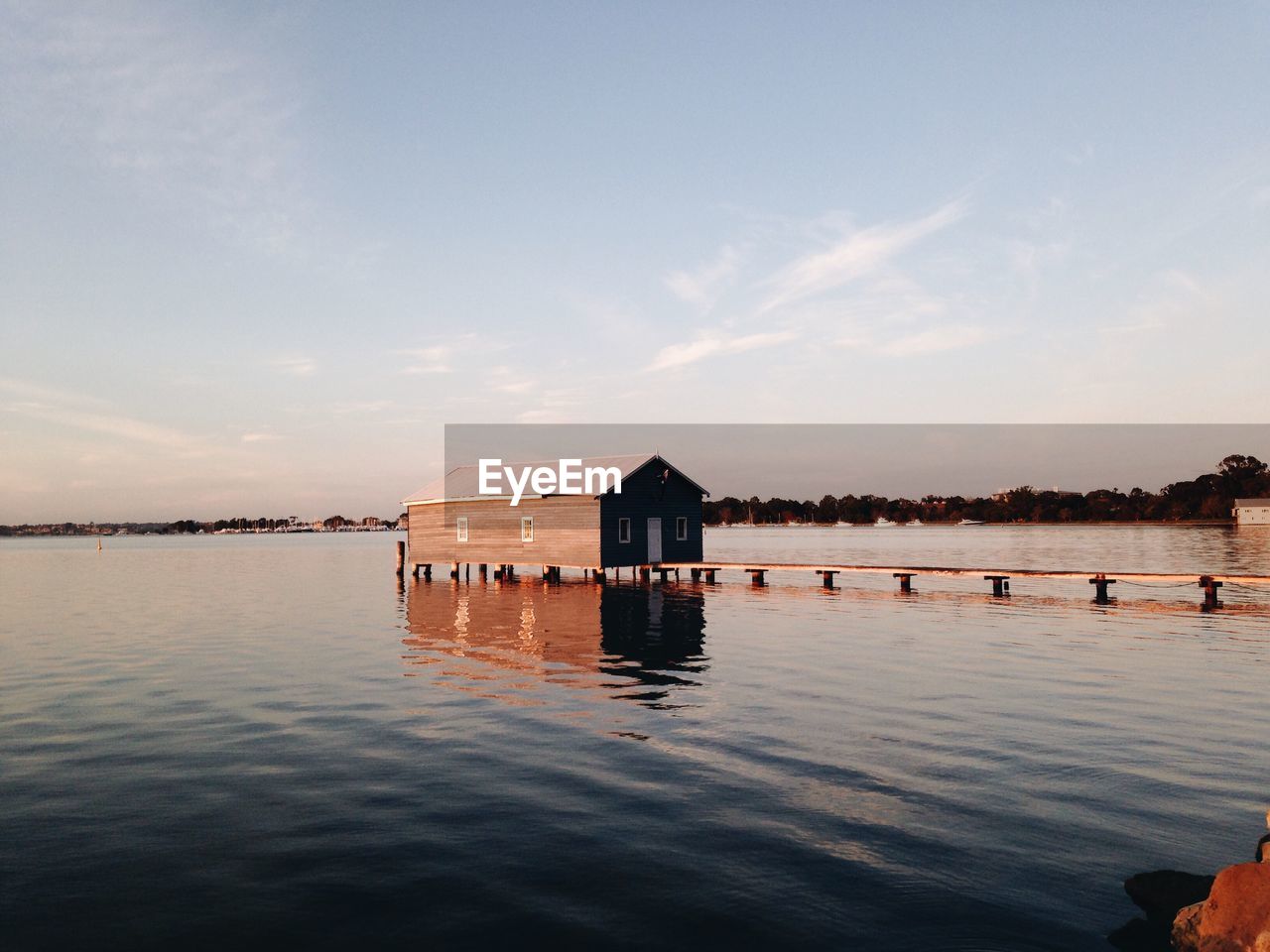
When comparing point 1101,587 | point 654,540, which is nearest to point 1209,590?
point 1101,587

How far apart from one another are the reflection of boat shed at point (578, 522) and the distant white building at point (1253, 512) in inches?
6194

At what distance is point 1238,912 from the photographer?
20.9ft

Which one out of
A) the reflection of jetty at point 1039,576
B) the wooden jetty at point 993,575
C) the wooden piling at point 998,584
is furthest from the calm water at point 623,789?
the wooden piling at point 998,584

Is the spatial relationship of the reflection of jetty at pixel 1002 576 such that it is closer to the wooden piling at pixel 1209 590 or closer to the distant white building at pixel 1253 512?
the wooden piling at pixel 1209 590

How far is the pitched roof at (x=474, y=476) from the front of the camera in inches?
1827

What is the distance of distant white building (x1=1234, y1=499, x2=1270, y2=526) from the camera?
159750 millimetres

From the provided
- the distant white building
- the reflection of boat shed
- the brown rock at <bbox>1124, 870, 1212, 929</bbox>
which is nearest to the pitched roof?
the reflection of boat shed

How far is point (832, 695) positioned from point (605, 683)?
487 centimetres

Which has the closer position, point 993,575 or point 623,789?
point 623,789

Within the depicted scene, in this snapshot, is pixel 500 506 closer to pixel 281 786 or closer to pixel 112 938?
pixel 281 786

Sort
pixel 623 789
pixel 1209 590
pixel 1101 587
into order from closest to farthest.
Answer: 1. pixel 623 789
2. pixel 1209 590
3. pixel 1101 587

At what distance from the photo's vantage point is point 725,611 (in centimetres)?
3353

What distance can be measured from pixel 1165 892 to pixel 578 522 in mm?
38922

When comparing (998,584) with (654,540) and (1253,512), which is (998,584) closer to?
(654,540)
